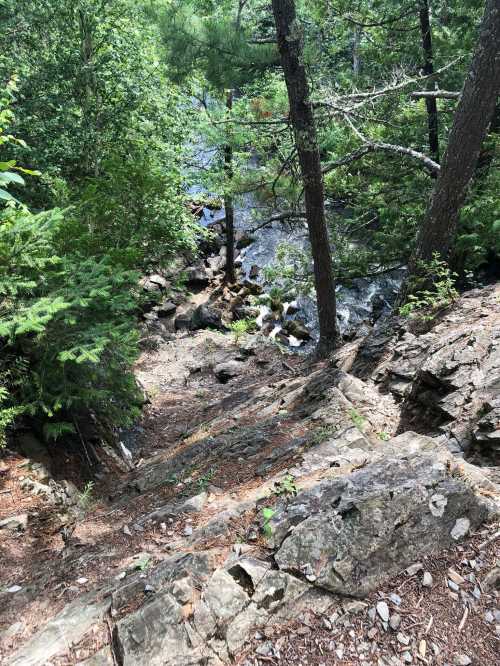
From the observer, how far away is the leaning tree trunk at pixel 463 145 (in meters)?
6.64

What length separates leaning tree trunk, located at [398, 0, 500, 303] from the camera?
6.64 meters

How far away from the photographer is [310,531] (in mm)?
3117

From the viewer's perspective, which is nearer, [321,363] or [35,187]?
[321,363]

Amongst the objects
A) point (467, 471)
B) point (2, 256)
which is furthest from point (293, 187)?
point (467, 471)

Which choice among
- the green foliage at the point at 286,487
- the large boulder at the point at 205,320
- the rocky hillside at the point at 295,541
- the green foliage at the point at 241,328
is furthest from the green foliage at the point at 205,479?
the large boulder at the point at 205,320

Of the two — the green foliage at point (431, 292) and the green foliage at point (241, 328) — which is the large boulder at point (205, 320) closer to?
the green foliage at point (241, 328)

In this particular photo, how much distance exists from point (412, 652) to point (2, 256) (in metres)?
4.92

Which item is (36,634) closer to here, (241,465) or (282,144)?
(241,465)

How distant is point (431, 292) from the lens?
7859 millimetres

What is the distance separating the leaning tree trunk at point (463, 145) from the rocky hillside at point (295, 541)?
2.24 meters

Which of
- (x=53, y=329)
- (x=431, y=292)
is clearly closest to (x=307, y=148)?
(x=431, y=292)

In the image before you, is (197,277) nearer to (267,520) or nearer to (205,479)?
(205,479)

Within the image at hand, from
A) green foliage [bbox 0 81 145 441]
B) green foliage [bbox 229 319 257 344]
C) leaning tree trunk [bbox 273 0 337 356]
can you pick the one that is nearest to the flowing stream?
green foliage [bbox 229 319 257 344]

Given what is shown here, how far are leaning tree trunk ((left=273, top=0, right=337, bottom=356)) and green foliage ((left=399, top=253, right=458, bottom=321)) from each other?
151cm
